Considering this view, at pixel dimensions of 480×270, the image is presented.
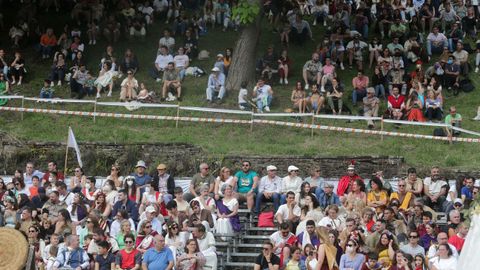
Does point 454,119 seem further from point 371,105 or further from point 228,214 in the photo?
point 228,214

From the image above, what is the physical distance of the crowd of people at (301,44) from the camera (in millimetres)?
33250

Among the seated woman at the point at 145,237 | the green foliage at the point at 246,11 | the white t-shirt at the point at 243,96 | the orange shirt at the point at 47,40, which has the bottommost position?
the seated woman at the point at 145,237

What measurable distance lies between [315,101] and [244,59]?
9.84ft

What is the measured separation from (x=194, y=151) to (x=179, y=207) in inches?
226

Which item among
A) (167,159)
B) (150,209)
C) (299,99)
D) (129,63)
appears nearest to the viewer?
(150,209)

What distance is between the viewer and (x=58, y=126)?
1316 inches

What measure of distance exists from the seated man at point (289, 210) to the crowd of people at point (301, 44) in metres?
7.91

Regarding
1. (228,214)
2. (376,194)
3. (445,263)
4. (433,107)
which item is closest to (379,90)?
(433,107)

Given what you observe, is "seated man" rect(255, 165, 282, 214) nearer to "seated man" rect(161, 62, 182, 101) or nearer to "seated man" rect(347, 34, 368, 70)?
"seated man" rect(161, 62, 182, 101)

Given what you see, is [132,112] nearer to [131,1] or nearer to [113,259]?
A: [131,1]

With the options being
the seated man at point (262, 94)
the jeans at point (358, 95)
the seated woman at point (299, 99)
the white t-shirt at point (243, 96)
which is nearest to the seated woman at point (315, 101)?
the seated woman at point (299, 99)

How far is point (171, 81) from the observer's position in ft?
113

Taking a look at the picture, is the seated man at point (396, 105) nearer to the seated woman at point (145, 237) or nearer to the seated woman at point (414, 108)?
the seated woman at point (414, 108)

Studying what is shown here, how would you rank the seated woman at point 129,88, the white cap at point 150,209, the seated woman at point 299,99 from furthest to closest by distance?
the seated woman at point 129,88
the seated woman at point 299,99
the white cap at point 150,209
